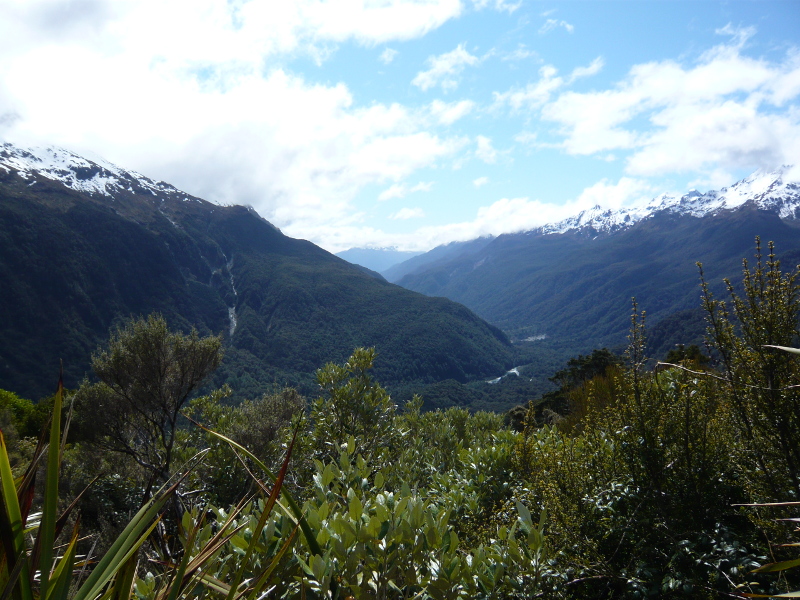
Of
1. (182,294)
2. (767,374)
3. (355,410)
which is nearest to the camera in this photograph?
(767,374)

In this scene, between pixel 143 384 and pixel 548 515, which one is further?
pixel 143 384

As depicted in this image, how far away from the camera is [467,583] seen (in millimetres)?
2609

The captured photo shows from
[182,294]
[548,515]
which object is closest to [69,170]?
[182,294]

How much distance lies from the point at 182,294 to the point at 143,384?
141588 millimetres

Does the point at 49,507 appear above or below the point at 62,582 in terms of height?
above

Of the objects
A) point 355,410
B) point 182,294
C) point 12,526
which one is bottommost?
point 355,410

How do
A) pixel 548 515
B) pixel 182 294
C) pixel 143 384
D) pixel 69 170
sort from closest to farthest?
1. pixel 548 515
2. pixel 143 384
3. pixel 182 294
4. pixel 69 170

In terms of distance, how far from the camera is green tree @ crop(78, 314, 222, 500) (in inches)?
436

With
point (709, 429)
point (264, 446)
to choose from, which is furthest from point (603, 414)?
point (264, 446)

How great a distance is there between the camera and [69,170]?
176500mm

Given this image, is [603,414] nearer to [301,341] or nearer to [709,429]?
[709,429]

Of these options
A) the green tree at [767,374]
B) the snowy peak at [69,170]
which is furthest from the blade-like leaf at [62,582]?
the snowy peak at [69,170]

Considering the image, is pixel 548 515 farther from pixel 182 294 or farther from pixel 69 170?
pixel 69 170

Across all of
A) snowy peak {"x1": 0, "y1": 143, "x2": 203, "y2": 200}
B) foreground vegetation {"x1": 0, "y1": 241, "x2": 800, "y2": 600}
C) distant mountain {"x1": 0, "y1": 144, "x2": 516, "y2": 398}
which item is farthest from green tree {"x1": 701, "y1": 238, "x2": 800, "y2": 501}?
snowy peak {"x1": 0, "y1": 143, "x2": 203, "y2": 200}
